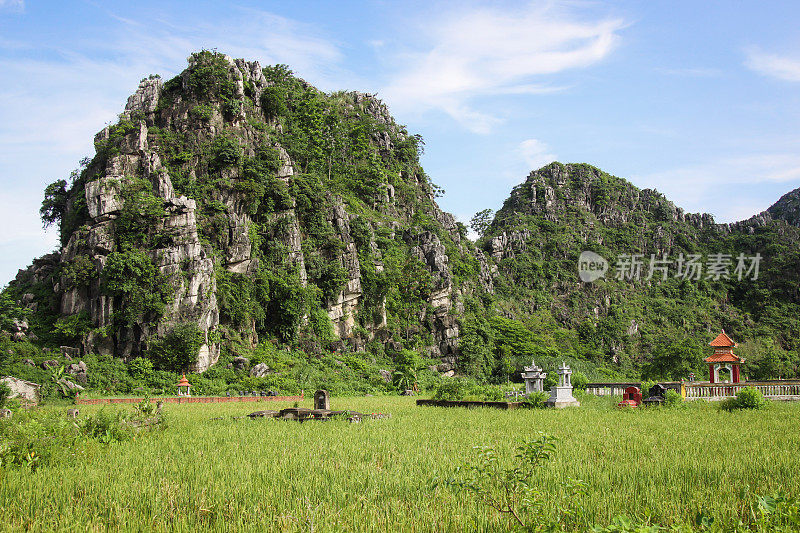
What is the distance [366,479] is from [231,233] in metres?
36.8

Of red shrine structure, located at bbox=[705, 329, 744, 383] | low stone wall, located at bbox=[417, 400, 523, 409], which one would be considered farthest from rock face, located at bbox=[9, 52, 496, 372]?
red shrine structure, located at bbox=[705, 329, 744, 383]

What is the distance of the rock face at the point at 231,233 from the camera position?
3681cm

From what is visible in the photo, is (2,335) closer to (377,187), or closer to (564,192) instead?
(377,187)

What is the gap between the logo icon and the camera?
85.4 meters

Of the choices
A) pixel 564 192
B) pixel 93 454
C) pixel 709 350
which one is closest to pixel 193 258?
pixel 93 454

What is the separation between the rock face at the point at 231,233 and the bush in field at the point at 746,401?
29.6 m

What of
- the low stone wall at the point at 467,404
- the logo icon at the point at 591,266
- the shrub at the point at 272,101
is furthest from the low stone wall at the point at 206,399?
the logo icon at the point at 591,266

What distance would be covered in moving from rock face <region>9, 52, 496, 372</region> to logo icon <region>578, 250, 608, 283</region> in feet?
94.6

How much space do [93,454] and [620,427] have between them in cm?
1283

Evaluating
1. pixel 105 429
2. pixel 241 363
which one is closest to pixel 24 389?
pixel 241 363

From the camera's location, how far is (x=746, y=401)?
21719mm

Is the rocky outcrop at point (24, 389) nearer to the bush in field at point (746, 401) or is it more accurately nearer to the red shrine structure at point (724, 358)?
the bush in field at point (746, 401)

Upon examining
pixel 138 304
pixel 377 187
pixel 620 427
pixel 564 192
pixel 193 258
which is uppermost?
pixel 564 192

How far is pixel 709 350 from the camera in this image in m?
63.9
